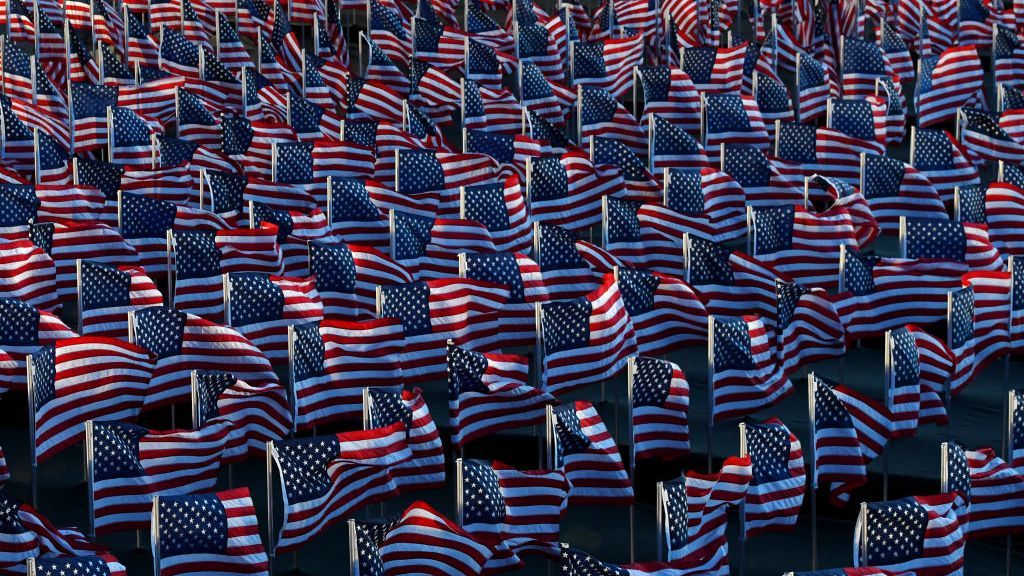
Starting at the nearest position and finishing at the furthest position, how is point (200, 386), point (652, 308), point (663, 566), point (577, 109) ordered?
point (663, 566), point (200, 386), point (652, 308), point (577, 109)

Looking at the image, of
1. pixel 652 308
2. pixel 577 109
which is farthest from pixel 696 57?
pixel 652 308

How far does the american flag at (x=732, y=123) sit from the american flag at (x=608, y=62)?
295 centimetres

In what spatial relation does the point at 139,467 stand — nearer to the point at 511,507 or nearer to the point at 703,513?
the point at 511,507

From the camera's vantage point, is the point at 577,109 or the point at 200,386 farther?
the point at 577,109

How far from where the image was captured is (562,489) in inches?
1025

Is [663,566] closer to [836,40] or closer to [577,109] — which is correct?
[577,109]

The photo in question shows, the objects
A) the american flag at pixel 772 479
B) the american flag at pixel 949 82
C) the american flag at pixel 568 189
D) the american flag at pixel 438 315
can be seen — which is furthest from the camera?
the american flag at pixel 949 82

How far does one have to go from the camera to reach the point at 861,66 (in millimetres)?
41938

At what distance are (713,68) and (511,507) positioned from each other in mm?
A: 16968

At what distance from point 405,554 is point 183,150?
12.5 m

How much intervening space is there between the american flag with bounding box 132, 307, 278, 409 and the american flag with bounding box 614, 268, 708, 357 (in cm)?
501

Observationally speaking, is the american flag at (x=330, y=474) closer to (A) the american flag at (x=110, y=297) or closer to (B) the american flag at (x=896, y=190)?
(A) the american flag at (x=110, y=297)

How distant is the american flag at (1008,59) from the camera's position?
142 ft

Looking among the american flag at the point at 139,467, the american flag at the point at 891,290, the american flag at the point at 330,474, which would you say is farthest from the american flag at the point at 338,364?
the american flag at the point at 891,290
